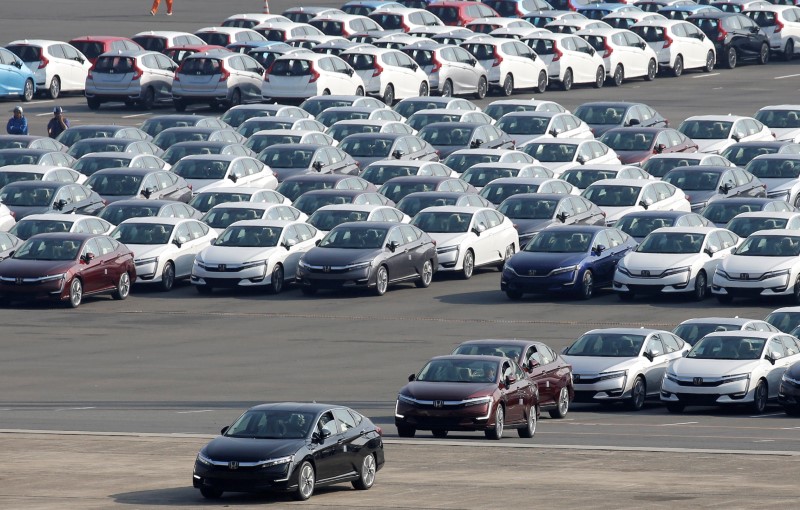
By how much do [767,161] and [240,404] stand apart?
74.5 ft

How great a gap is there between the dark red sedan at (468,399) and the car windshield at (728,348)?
4475mm

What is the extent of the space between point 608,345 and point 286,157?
1949 cm

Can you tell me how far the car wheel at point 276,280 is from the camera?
41.7m

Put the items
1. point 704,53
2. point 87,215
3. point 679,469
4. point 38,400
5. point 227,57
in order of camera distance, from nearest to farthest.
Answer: point 679,469 → point 38,400 → point 87,215 → point 227,57 → point 704,53

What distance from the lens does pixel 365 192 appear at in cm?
4612

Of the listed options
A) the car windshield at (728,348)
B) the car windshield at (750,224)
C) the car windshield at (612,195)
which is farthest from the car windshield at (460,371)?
the car windshield at (612,195)

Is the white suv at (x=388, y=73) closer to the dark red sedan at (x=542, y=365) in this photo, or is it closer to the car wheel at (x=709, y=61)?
the car wheel at (x=709, y=61)

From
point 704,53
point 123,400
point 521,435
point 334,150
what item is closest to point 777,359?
point 521,435

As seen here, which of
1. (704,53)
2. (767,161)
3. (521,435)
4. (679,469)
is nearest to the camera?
→ (679,469)

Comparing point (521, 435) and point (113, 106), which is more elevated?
point (521, 435)

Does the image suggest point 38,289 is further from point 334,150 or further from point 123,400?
point 334,150

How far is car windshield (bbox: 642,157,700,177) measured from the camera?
4984 cm

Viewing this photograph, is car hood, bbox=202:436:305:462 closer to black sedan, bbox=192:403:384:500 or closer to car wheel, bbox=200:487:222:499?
black sedan, bbox=192:403:384:500

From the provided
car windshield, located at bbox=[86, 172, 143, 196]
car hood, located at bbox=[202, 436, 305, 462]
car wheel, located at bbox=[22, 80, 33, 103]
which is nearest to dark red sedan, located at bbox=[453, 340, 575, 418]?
car hood, located at bbox=[202, 436, 305, 462]
